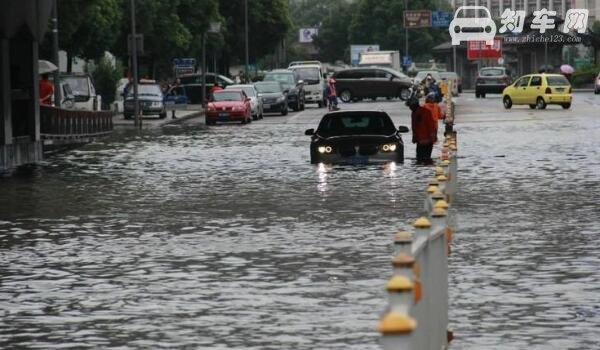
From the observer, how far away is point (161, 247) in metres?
17.6

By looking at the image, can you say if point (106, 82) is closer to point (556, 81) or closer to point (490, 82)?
point (556, 81)

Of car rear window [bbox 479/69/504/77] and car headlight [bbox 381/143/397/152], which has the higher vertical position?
car rear window [bbox 479/69/504/77]

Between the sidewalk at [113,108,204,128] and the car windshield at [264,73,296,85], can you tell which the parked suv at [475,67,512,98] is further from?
the sidewalk at [113,108,204,128]

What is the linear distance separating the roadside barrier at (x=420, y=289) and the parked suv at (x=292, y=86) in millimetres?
60719

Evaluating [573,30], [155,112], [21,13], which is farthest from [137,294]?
[573,30]

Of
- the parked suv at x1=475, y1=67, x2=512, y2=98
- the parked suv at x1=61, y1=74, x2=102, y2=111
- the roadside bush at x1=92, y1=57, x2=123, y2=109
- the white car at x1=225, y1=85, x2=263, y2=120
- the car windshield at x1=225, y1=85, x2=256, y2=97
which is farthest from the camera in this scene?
the parked suv at x1=475, y1=67, x2=512, y2=98

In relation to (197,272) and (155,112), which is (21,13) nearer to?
(197,272)

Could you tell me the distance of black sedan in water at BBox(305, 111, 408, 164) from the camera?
1235 inches

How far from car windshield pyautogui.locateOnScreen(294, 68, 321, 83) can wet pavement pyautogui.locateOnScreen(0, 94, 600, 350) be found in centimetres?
4421

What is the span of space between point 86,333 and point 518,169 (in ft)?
66.1

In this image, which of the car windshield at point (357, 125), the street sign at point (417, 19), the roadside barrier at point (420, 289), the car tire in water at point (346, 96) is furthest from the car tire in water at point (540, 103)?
the street sign at point (417, 19)

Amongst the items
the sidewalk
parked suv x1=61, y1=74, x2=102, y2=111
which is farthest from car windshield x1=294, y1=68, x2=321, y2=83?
parked suv x1=61, y1=74, x2=102, y2=111

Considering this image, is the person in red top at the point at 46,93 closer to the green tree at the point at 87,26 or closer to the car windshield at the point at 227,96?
the green tree at the point at 87,26

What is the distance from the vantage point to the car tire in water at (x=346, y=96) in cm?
8612
